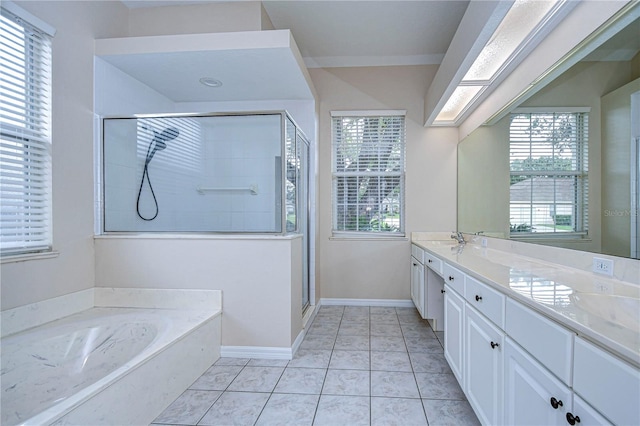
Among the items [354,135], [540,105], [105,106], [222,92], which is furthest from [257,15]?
[540,105]

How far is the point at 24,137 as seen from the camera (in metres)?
1.96

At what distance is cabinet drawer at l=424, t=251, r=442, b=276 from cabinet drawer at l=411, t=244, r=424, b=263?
0.51 feet

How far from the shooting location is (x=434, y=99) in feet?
10.2

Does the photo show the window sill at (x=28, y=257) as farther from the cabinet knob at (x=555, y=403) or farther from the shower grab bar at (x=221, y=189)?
the cabinet knob at (x=555, y=403)

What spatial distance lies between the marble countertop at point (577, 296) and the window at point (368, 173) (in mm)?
1956

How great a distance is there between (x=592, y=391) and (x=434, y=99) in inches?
112

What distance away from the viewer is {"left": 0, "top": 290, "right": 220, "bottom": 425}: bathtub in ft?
4.73

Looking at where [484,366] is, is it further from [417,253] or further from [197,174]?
[197,174]

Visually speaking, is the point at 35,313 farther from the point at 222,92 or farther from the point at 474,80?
the point at 474,80

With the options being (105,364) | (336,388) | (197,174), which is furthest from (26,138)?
(336,388)

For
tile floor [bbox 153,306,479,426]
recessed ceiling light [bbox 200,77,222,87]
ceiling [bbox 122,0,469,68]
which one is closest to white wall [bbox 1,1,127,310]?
ceiling [bbox 122,0,469,68]

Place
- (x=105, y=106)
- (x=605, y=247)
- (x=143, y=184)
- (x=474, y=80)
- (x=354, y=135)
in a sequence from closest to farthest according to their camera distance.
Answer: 1. (x=605, y=247)
2. (x=474, y=80)
3. (x=105, y=106)
4. (x=143, y=184)
5. (x=354, y=135)

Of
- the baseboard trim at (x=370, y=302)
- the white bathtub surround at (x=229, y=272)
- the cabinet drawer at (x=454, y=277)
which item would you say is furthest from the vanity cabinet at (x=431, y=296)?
the white bathtub surround at (x=229, y=272)

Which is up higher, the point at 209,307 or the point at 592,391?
the point at 592,391
